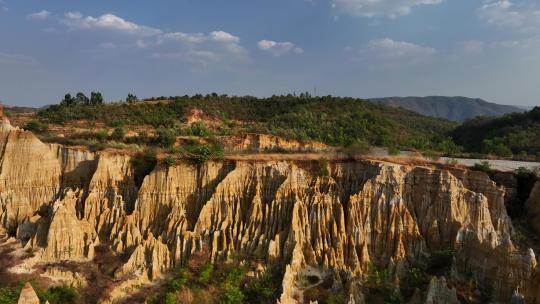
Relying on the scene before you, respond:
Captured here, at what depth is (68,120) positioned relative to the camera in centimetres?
5253

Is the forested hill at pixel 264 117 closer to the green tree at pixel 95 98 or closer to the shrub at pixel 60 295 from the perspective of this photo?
the green tree at pixel 95 98

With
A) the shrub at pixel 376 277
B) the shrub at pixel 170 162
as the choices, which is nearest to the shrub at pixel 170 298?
the shrub at pixel 170 162

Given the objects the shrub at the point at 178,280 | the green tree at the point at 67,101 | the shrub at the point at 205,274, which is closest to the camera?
the shrub at the point at 178,280

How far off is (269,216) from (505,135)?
42.7 m

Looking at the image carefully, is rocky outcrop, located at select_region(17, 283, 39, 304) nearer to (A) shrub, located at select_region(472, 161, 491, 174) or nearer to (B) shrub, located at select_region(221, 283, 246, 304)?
(B) shrub, located at select_region(221, 283, 246, 304)

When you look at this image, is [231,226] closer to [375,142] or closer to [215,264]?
[215,264]

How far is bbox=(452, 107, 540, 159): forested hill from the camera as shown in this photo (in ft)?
136

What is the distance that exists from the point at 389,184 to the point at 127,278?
13.7 m

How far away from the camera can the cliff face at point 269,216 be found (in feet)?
60.0

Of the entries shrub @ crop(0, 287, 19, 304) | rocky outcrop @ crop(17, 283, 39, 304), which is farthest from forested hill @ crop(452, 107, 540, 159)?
shrub @ crop(0, 287, 19, 304)

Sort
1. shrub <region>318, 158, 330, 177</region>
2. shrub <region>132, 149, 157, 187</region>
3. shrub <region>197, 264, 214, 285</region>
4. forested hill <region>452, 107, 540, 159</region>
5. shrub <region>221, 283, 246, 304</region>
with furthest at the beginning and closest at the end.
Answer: forested hill <region>452, 107, 540, 159</region> → shrub <region>132, 149, 157, 187</region> → shrub <region>318, 158, 330, 177</region> → shrub <region>197, 264, 214, 285</region> → shrub <region>221, 283, 246, 304</region>

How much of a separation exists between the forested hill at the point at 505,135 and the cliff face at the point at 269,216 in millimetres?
16928

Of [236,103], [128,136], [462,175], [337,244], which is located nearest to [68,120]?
[128,136]

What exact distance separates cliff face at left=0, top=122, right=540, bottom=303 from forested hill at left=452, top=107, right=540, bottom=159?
16.9 m
